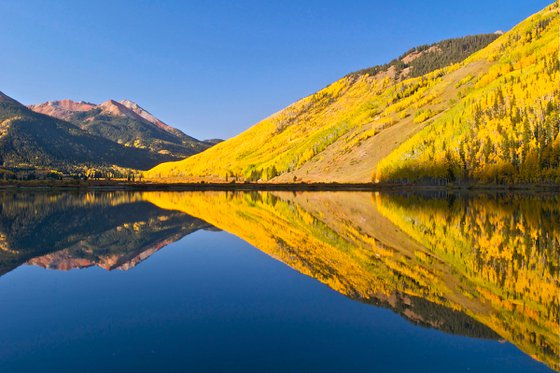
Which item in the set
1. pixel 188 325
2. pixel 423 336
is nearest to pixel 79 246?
pixel 188 325

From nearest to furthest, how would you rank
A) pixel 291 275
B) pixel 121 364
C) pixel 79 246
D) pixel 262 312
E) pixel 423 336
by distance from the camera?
1. pixel 121 364
2. pixel 423 336
3. pixel 262 312
4. pixel 291 275
5. pixel 79 246

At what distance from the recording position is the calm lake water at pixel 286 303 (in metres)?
13.4

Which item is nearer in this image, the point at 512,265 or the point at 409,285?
the point at 409,285

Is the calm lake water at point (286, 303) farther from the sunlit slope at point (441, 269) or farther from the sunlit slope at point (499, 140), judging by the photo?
the sunlit slope at point (499, 140)

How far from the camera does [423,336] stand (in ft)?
50.3

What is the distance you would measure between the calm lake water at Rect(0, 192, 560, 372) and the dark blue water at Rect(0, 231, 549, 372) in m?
0.07

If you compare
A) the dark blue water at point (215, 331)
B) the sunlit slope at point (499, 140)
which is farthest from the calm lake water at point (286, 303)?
the sunlit slope at point (499, 140)

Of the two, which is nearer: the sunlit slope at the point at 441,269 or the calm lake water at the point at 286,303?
the calm lake water at the point at 286,303

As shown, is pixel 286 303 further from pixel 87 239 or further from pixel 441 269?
pixel 87 239

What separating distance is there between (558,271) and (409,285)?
937 cm

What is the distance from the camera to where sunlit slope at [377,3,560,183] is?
15375 cm

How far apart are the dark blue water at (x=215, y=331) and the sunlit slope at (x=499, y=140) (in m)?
156

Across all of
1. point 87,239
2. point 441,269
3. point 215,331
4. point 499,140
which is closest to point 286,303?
point 215,331

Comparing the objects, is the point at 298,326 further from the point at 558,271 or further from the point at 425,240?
the point at 425,240
